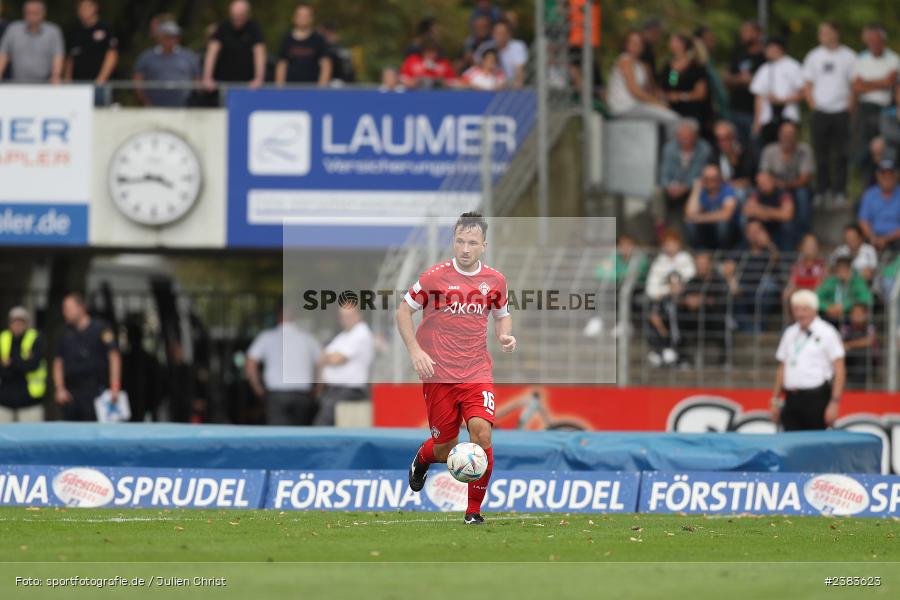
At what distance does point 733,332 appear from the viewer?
71.2ft

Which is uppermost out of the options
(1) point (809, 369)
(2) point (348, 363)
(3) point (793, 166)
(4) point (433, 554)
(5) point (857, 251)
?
(3) point (793, 166)

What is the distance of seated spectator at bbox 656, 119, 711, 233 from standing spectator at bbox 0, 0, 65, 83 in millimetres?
8163

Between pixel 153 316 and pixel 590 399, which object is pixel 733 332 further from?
pixel 153 316

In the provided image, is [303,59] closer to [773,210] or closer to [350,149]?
[350,149]

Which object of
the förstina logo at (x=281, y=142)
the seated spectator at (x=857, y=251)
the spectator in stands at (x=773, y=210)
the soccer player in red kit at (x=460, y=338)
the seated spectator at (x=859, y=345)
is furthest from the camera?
the förstina logo at (x=281, y=142)

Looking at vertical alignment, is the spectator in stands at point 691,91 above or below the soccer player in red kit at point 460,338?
above

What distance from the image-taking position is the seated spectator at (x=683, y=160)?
902 inches

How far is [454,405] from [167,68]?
1227cm

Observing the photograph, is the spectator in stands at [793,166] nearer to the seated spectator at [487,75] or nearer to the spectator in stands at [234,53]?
the seated spectator at [487,75]

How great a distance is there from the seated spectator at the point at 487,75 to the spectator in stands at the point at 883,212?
17.0 feet

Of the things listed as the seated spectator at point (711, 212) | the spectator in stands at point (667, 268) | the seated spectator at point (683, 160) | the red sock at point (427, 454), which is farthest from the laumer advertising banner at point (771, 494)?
the seated spectator at point (683, 160)

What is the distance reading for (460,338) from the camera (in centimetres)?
1350

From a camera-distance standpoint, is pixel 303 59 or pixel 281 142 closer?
pixel 281 142

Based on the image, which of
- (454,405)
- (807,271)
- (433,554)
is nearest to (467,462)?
(454,405)
